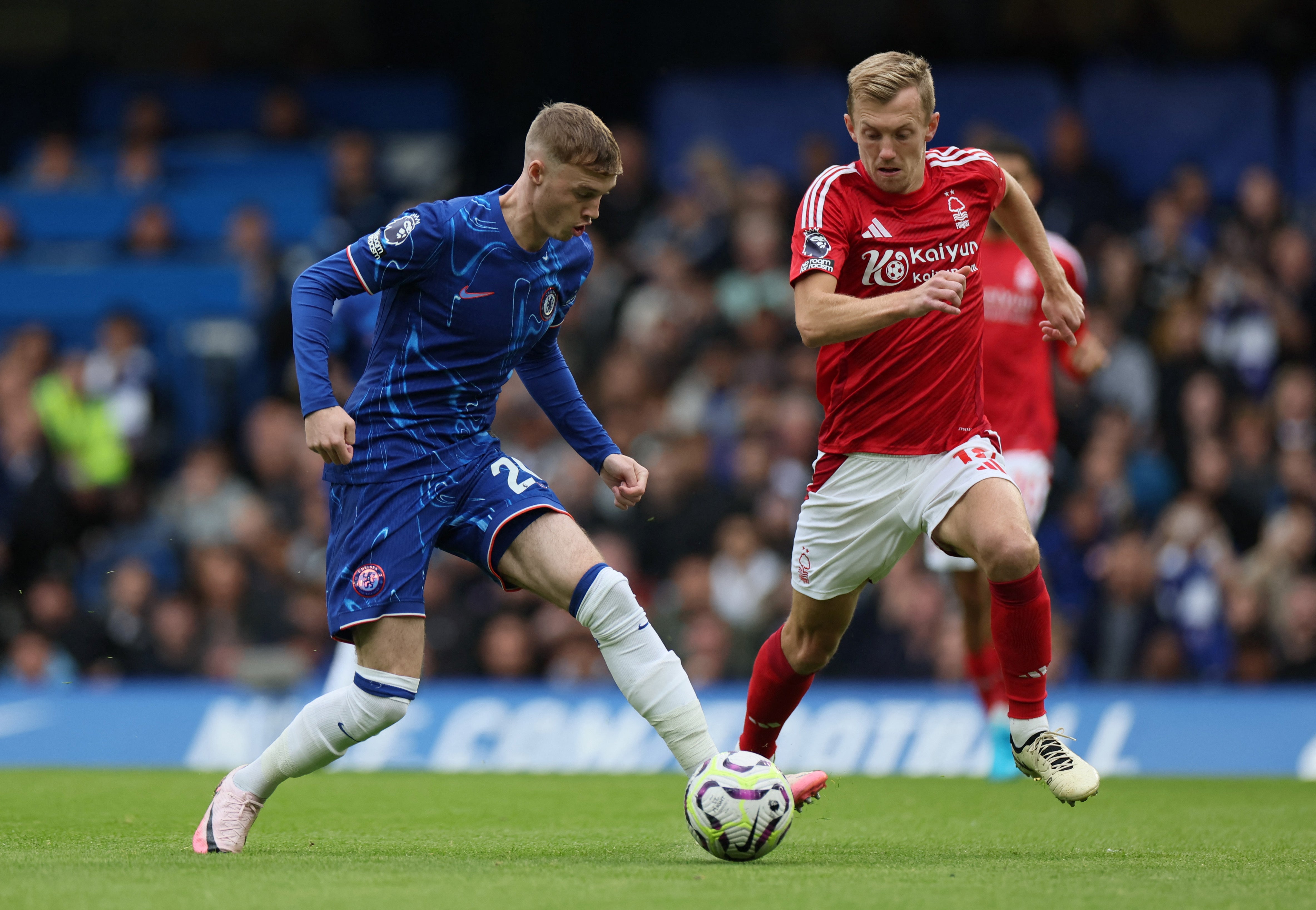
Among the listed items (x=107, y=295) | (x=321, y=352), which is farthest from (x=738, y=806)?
(x=107, y=295)

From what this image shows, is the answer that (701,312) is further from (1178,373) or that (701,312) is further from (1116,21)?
(1116,21)

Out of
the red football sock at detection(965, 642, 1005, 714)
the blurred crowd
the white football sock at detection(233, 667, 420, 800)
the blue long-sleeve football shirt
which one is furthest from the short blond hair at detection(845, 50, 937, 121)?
the blurred crowd

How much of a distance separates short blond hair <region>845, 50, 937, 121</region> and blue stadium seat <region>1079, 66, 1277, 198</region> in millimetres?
10001

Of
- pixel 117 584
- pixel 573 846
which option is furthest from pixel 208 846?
pixel 117 584

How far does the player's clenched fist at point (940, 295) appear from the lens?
4902mm

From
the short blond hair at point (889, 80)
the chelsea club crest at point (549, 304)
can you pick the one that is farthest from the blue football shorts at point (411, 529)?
the short blond hair at point (889, 80)

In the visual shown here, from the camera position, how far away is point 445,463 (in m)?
5.30

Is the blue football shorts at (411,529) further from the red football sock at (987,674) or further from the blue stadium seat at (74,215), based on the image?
the blue stadium seat at (74,215)

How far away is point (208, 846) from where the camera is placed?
5191 millimetres

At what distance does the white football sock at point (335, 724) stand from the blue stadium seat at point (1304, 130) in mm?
11824

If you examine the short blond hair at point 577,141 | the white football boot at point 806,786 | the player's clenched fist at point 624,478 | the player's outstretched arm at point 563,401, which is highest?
the short blond hair at point 577,141

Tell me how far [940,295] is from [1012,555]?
93cm

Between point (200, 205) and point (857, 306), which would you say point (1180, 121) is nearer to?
point (200, 205)

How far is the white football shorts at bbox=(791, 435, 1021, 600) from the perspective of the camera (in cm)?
558
